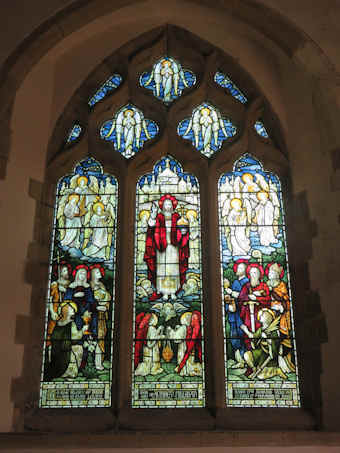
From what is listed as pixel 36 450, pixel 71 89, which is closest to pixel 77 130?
pixel 71 89

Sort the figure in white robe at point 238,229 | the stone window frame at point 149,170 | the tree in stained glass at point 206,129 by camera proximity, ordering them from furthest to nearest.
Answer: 1. the tree in stained glass at point 206,129
2. the figure in white robe at point 238,229
3. the stone window frame at point 149,170

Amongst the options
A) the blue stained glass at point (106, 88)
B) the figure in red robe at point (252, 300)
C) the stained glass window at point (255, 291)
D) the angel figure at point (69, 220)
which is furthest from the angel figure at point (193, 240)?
the blue stained glass at point (106, 88)

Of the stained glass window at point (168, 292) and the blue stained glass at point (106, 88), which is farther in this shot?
the blue stained glass at point (106, 88)

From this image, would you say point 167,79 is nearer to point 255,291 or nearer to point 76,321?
point 255,291

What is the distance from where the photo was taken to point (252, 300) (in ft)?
14.9

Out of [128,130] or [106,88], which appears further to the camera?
[106,88]

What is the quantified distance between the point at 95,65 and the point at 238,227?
6.54ft

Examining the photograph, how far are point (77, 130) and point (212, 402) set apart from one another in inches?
103

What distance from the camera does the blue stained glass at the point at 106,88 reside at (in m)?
5.35

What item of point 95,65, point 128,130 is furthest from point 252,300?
point 95,65

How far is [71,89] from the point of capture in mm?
5246

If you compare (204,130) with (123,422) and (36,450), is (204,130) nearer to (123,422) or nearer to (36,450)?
(123,422)

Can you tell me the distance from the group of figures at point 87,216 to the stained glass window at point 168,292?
9.7 inches

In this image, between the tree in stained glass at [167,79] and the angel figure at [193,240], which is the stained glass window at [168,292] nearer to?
the angel figure at [193,240]
